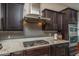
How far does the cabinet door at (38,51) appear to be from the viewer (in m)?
1.36

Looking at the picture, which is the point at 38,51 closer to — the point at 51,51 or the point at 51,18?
the point at 51,51

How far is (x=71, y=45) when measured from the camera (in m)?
1.40

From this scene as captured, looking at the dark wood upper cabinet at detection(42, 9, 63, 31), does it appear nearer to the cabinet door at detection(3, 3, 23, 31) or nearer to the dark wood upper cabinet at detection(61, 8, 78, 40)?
the dark wood upper cabinet at detection(61, 8, 78, 40)

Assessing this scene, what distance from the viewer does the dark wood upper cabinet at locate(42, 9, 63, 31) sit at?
138 centimetres

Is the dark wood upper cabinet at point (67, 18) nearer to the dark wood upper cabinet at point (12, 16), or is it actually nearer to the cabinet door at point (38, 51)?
the cabinet door at point (38, 51)

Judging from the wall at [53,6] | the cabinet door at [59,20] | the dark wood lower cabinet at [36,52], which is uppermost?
the wall at [53,6]

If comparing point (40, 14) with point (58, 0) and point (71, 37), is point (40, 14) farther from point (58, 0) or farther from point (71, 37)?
point (71, 37)

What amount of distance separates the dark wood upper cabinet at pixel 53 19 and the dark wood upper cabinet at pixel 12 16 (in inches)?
11.7

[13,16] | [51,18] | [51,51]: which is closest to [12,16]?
[13,16]

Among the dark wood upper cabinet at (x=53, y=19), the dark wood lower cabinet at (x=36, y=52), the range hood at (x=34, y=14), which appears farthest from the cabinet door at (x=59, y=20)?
the dark wood lower cabinet at (x=36, y=52)

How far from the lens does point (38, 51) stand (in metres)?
1.38

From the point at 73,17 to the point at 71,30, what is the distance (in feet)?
0.53

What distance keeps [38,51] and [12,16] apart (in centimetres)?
52

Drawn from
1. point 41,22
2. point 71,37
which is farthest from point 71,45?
point 41,22
